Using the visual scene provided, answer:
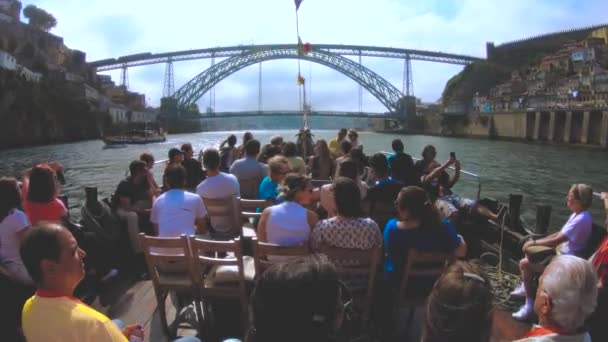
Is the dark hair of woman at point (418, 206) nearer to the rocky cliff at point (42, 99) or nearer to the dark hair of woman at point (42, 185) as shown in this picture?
the dark hair of woman at point (42, 185)

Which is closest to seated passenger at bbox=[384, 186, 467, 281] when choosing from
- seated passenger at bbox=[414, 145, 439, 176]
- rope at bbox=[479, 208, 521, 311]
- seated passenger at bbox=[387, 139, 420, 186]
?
rope at bbox=[479, 208, 521, 311]

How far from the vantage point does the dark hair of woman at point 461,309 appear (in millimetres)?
1212

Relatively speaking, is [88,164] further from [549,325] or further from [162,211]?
[549,325]

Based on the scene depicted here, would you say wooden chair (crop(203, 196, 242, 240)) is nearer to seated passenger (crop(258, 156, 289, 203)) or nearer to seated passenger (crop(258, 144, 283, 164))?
seated passenger (crop(258, 156, 289, 203))

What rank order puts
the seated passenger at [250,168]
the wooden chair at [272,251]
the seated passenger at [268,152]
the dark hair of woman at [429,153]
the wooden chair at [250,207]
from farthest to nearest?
the dark hair of woman at [429,153]
the seated passenger at [268,152]
the seated passenger at [250,168]
the wooden chair at [250,207]
the wooden chair at [272,251]

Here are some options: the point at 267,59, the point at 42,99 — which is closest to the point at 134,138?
the point at 42,99

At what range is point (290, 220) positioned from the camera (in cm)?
255

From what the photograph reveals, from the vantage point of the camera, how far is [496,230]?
16.0 feet

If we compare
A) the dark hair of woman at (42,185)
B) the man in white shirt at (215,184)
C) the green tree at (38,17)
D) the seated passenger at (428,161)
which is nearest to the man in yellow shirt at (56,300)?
the dark hair of woman at (42,185)

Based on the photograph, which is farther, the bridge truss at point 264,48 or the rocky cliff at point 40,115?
the bridge truss at point 264,48

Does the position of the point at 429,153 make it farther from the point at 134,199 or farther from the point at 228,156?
the point at 134,199

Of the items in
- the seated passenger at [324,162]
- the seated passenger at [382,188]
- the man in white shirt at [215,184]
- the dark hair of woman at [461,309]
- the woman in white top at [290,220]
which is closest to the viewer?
the dark hair of woman at [461,309]

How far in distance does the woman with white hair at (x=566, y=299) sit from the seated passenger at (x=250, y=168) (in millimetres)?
3337

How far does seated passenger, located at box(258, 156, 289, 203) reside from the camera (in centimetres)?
359
